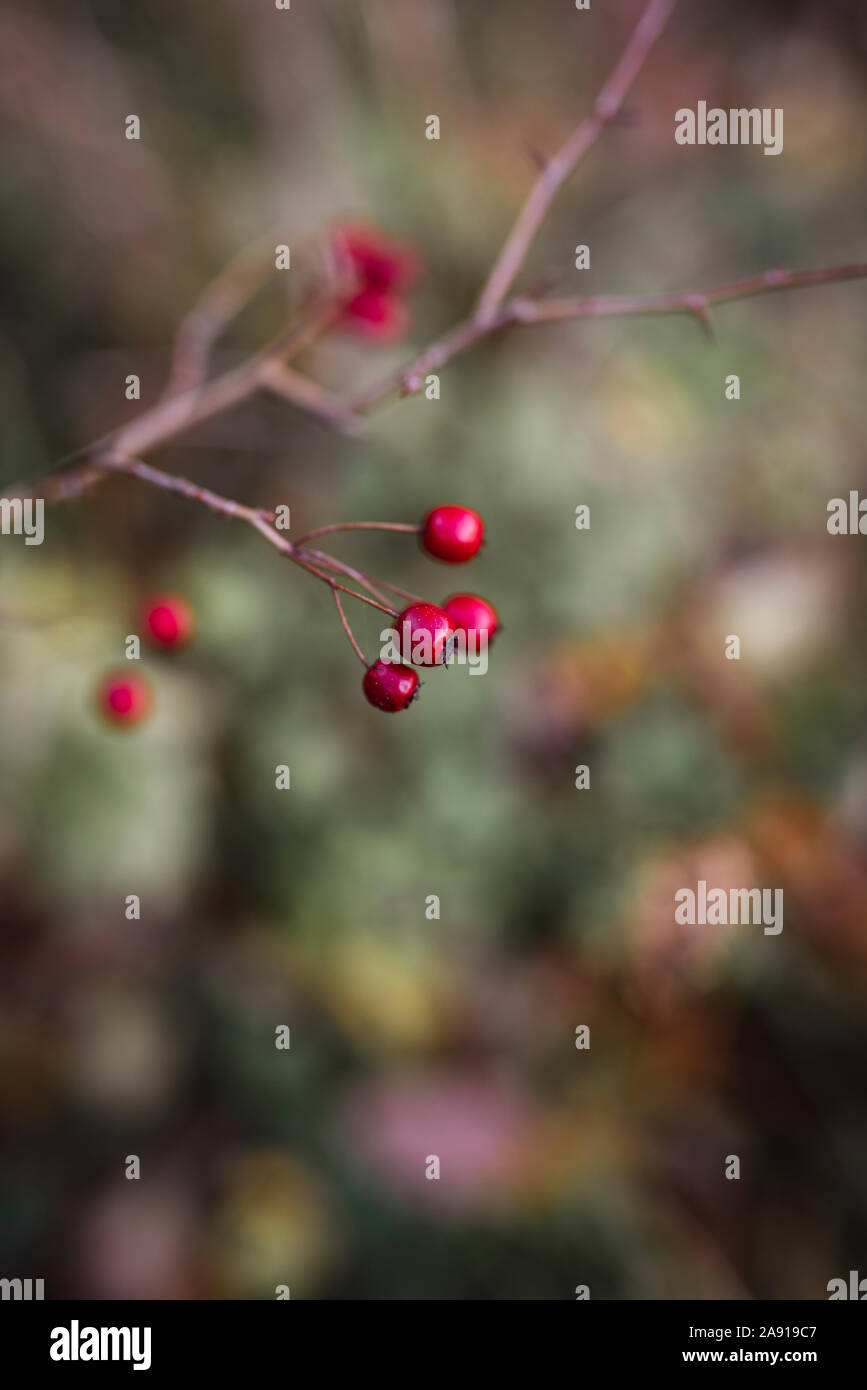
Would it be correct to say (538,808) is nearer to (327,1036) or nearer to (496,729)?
(496,729)

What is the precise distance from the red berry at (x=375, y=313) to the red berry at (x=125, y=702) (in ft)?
2.01

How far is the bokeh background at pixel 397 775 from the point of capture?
2205 millimetres

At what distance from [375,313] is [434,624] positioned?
0.83 m

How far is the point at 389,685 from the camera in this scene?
841mm

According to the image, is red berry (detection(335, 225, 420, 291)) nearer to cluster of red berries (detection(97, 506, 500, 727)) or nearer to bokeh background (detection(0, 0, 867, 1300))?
cluster of red berries (detection(97, 506, 500, 727))

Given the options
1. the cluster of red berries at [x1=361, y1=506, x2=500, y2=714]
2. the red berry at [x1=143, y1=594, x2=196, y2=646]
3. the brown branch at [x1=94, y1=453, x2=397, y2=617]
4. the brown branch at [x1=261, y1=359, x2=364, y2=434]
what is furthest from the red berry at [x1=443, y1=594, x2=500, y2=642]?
the red berry at [x1=143, y1=594, x2=196, y2=646]

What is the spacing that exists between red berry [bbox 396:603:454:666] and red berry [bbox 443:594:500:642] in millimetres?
96

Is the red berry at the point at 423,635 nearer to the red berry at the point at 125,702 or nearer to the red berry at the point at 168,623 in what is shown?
the red berry at the point at 168,623

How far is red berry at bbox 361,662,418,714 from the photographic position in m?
0.84

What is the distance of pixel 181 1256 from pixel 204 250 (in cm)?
270

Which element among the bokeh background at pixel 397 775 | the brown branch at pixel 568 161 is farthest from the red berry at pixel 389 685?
the bokeh background at pixel 397 775

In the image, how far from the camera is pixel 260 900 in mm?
2555

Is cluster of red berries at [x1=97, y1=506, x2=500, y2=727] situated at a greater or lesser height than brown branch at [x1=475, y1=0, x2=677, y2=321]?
lesser

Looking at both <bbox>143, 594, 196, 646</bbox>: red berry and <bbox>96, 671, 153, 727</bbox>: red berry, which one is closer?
<bbox>143, 594, 196, 646</bbox>: red berry
